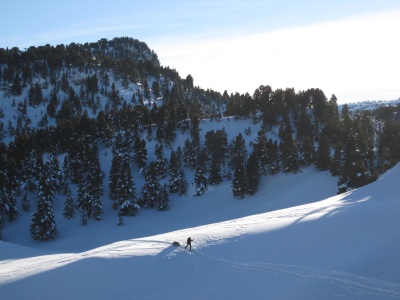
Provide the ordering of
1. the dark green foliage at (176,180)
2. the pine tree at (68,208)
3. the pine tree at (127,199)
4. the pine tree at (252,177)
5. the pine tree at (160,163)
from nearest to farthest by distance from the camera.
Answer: the pine tree at (127,199), the pine tree at (68,208), the pine tree at (252,177), the dark green foliage at (176,180), the pine tree at (160,163)

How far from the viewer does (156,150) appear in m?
74.8

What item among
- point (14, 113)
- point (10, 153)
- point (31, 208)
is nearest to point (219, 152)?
point (31, 208)

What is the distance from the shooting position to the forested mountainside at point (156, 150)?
63.4 metres

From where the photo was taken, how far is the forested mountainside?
6344 centimetres

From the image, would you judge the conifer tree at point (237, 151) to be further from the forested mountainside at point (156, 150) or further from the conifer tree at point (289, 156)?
the conifer tree at point (289, 156)

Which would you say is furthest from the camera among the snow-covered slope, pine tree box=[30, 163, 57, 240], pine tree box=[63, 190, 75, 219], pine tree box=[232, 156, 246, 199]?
pine tree box=[232, 156, 246, 199]

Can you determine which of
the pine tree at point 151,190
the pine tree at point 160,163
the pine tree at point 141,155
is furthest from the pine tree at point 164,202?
the pine tree at point 141,155

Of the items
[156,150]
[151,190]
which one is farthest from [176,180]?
[156,150]

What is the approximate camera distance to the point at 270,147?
2852 inches

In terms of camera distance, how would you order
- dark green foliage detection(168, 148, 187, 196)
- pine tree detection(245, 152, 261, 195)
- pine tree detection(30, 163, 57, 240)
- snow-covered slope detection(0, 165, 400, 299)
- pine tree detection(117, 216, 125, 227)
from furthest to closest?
dark green foliage detection(168, 148, 187, 196)
pine tree detection(245, 152, 261, 195)
pine tree detection(117, 216, 125, 227)
pine tree detection(30, 163, 57, 240)
snow-covered slope detection(0, 165, 400, 299)

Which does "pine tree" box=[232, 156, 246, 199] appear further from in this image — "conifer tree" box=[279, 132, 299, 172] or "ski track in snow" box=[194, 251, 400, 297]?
"ski track in snow" box=[194, 251, 400, 297]

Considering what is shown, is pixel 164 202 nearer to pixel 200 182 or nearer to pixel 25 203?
pixel 200 182

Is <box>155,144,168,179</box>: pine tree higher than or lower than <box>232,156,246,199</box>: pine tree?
higher

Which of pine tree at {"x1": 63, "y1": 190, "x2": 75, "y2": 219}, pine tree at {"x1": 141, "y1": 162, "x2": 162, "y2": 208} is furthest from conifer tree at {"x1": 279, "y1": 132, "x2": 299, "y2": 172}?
pine tree at {"x1": 63, "y1": 190, "x2": 75, "y2": 219}
